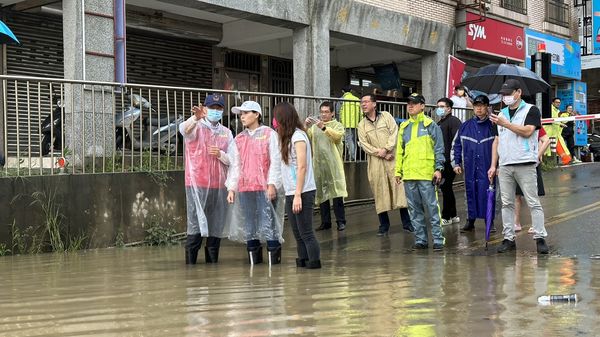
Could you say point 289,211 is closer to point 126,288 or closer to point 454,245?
point 126,288

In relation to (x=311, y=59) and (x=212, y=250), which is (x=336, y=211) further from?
(x=311, y=59)

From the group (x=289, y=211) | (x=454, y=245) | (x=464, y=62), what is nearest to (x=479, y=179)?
(x=454, y=245)

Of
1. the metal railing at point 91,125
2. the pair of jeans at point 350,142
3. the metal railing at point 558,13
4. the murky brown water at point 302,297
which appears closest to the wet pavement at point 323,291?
the murky brown water at point 302,297

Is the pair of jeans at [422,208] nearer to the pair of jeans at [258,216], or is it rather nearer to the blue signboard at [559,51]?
the pair of jeans at [258,216]

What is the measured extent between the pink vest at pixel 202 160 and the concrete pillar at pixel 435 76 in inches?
439

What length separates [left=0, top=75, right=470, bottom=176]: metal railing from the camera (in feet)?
26.6

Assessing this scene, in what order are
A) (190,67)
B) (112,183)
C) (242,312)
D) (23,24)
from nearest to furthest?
(242,312) < (112,183) < (23,24) < (190,67)

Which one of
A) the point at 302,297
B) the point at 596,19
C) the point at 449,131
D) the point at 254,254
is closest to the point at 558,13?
the point at 596,19

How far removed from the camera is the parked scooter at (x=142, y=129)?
9062mm

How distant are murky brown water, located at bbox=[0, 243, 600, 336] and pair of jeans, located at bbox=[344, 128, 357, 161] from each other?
15.1ft

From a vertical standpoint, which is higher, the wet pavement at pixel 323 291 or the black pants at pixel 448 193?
the black pants at pixel 448 193

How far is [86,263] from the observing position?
725cm

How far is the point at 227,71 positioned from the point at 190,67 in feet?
4.14

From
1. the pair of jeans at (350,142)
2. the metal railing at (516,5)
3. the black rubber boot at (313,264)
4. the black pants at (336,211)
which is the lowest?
the black rubber boot at (313,264)
